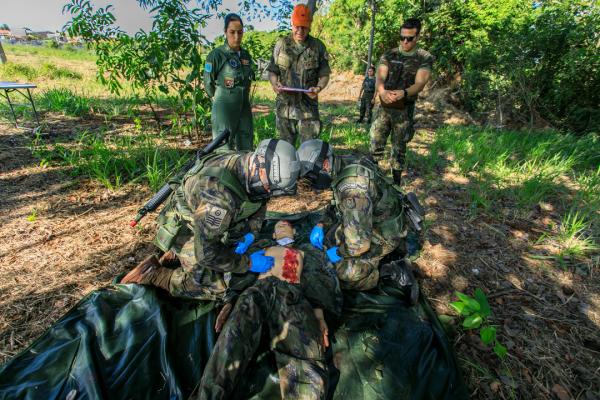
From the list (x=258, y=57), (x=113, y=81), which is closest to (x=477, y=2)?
(x=258, y=57)

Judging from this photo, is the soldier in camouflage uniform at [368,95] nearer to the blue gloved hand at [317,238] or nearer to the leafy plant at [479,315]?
the blue gloved hand at [317,238]

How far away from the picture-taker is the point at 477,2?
32.3ft

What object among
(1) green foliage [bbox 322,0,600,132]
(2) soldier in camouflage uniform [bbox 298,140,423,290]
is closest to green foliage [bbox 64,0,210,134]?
(2) soldier in camouflage uniform [bbox 298,140,423,290]

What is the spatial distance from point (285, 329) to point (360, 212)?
942 mm

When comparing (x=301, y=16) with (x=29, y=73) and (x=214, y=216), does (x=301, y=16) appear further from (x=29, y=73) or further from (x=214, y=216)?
(x=29, y=73)

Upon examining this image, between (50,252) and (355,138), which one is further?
(355,138)

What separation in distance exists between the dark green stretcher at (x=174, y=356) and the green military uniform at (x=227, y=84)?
8.54 ft

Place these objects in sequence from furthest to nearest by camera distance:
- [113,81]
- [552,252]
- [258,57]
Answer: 1. [258,57]
2. [113,81]
3. [552,252]

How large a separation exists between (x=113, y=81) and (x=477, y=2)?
36.5ft

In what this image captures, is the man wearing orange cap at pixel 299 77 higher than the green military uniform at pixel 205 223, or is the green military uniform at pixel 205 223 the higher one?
the man wearing orange cap at pixel 299 77

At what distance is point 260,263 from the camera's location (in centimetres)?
231

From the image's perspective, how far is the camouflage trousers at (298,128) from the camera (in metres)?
4.14

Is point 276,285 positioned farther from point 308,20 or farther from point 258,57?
point 258,57

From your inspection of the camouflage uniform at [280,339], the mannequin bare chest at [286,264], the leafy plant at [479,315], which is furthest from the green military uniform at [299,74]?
the leafy plant at [479,315]
